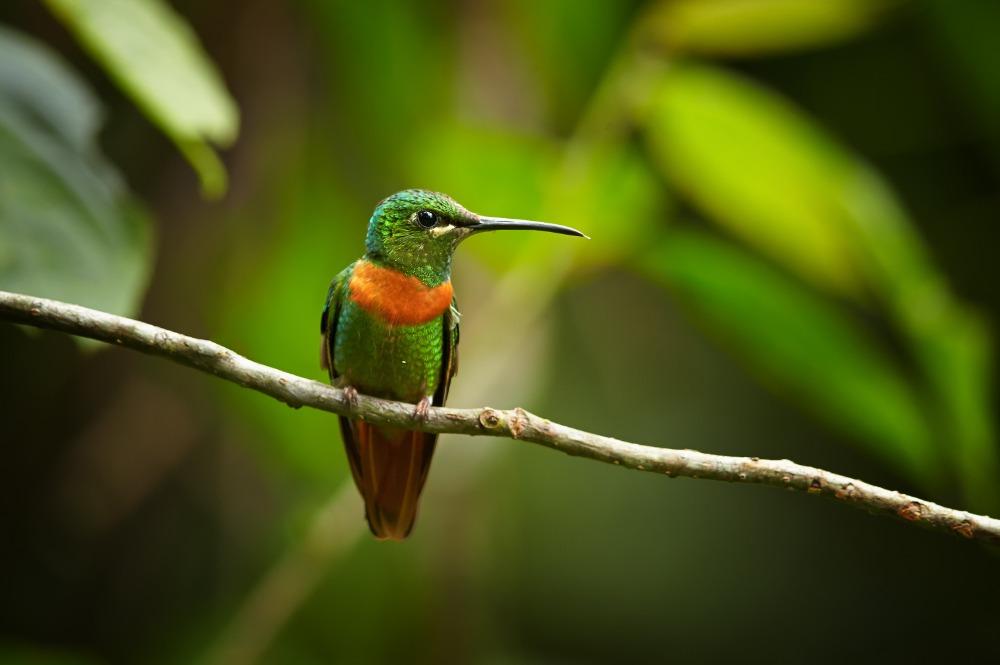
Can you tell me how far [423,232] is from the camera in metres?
2.29

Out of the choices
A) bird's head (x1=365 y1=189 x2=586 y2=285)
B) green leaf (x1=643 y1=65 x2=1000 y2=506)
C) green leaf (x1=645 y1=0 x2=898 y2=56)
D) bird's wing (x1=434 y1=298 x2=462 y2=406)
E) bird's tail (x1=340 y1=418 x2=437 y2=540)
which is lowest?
bird's tail (x1=340 y1=418 x2=437 y2=540)

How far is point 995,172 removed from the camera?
12.7 feet

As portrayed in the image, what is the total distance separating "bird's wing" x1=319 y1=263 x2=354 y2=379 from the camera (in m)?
2.31

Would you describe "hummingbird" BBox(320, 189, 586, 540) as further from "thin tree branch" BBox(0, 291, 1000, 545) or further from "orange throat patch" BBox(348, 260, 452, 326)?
"thin tree branch" BBox(0, 291, 1000, 545)

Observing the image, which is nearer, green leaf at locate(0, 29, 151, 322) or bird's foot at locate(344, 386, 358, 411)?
bird's foot at locate(344, 386, 358, 411)

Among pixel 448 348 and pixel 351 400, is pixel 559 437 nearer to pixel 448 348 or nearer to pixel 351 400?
pixel 351 400

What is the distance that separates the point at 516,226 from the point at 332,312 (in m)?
0.53

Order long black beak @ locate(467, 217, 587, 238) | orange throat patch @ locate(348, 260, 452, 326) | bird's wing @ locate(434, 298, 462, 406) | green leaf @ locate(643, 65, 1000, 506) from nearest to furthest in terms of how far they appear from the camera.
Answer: long black beak @ locate(467, 217, 587, 238)
orange throat patch @ locate(348, 260, 452, 326)
bird's wing @ locate(434, 298, 462, 406)
green leaf @ locate(643, 65, 1000, 506)

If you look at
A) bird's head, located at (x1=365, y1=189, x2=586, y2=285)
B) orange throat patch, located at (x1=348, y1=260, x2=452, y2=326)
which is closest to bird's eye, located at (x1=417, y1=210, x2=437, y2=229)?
bird's head, located at (x1=365, y1=189, x2=586, y2=285)

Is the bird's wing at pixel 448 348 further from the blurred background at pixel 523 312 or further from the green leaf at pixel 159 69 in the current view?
the green leaf at pixel 159 69

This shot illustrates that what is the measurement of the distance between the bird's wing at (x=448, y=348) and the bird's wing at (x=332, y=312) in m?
0.26

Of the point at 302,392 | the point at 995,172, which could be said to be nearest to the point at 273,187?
the point at 302,392

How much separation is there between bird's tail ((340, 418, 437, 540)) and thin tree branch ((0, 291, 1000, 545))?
0.64m


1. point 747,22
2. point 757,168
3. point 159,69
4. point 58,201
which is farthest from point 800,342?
point 58,201
